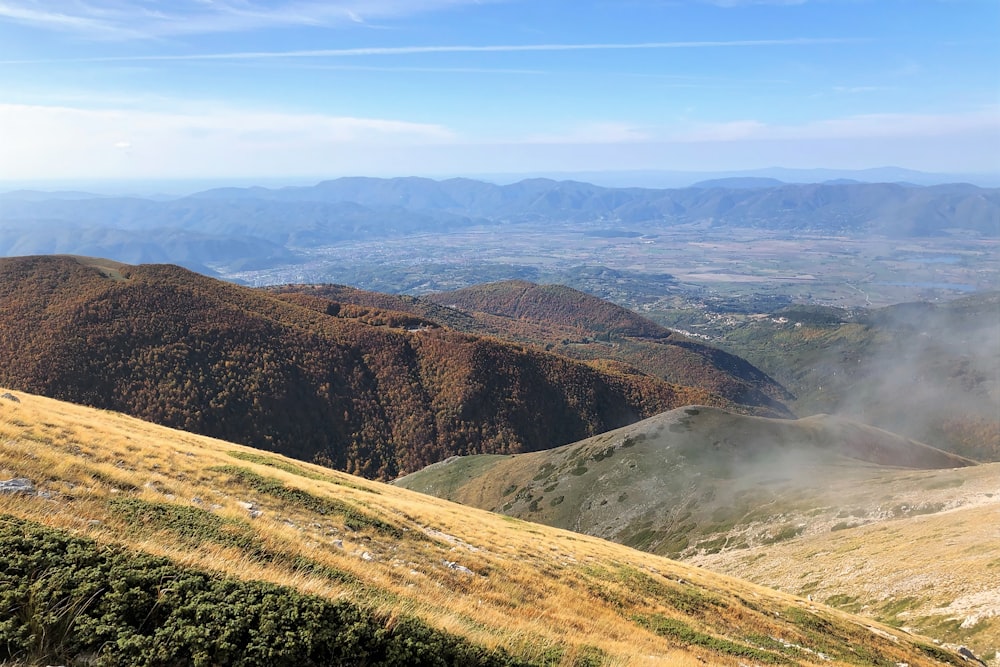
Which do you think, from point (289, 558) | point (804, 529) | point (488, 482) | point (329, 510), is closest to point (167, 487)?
point (329, 510)

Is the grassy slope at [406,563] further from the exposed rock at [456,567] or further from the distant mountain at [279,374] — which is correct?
the distant mountain at [279,374]

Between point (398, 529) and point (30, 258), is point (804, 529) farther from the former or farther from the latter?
point (30, 258)

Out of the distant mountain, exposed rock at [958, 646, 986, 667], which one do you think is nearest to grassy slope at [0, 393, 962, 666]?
exposed rock at [958, 646, 986, 667]

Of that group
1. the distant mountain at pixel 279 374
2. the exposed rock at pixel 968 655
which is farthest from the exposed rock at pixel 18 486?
the distant mountain at pixel 279 374

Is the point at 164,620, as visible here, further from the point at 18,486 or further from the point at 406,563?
the point at 406,563

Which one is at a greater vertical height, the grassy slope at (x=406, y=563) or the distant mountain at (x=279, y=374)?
the grassy slope at (x=406, y=563)

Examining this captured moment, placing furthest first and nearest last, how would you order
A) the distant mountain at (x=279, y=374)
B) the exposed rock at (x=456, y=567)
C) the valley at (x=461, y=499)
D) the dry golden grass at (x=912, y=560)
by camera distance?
1. the distant mountain at (x=279, y=374)
2. the dry golden grass at (x=912, y=560)
3. the exposed rock at (x=456, y=567)
4. the valley at (x=461, y=499)

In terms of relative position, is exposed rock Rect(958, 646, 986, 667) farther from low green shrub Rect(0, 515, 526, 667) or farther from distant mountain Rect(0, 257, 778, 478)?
distant mountain Rect(0, 257, 778, 478)
